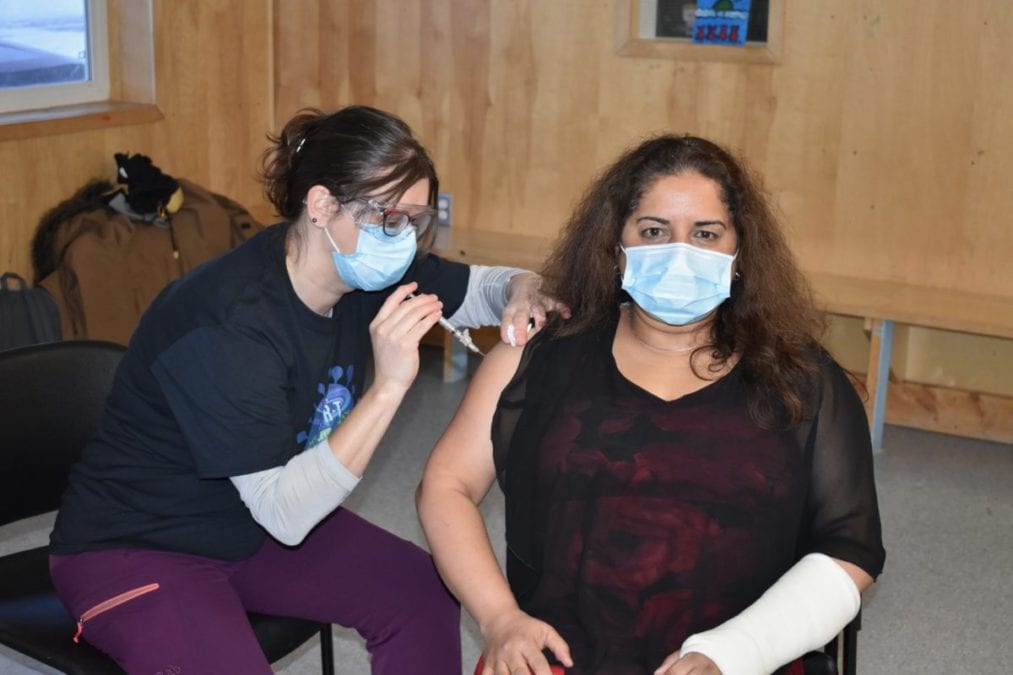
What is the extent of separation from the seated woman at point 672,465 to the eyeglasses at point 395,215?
0.23 metres

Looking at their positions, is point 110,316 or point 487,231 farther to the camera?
point 487,231

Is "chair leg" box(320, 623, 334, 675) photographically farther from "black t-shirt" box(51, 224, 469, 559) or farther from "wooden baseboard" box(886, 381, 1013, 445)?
"wooden baseboard" box(886, 381, 1013, 445)

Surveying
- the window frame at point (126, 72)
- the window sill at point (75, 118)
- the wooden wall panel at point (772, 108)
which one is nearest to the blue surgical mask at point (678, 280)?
the wooden wall panel at point (772, 108)

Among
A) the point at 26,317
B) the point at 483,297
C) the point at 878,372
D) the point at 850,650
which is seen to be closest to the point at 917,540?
the point at 878,372

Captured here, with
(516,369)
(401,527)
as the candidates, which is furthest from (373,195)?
(401,527)

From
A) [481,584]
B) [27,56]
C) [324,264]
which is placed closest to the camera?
[481,584]

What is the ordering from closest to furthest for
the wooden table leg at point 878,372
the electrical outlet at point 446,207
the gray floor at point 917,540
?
the gray floor at point 917,540 → the wooden table leg at point 878,372 → the electrical outlet at point 446,207

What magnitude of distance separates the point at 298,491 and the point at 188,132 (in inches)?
117

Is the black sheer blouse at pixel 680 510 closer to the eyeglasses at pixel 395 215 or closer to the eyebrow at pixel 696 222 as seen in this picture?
the eyebrow at pixel 696 222

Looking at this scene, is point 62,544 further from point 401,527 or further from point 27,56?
point 27,56

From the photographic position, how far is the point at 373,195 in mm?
1838

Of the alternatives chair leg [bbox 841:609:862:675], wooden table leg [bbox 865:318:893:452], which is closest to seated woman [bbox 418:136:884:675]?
chair leg [bbox 841:609:862:675]

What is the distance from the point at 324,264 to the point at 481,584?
0.51 metres

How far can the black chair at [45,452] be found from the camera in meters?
1.87
